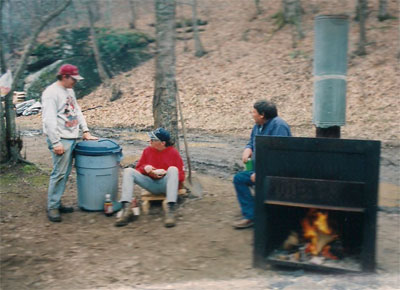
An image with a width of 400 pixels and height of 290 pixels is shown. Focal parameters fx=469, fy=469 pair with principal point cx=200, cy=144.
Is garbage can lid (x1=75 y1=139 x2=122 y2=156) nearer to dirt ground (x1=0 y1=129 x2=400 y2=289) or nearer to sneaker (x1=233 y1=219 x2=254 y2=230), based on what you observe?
dirt ground (x1=0 y1=129 x2=400 y2=289)

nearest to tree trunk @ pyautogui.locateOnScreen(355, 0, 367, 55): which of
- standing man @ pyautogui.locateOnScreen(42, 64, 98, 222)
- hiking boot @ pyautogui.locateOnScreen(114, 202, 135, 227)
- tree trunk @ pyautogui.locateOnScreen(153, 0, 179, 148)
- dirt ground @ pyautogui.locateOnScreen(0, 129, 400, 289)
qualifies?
dirt ground @ pyautogui.locateOnScreen(0, 129, 400, 289)

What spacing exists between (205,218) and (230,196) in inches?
44.8

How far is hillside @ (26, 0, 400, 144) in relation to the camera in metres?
14.8

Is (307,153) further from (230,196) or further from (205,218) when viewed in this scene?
(230,196)

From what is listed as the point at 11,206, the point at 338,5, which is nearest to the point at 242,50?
the point at 338,5

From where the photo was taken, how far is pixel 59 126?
6289mm

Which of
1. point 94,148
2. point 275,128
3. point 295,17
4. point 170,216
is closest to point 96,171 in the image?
point 94,148

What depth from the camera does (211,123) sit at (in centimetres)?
1648

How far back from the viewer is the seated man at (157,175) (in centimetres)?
623

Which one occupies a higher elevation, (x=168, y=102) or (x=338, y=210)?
(x=168, y=102)

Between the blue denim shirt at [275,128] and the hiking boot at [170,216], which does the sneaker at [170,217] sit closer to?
the hiking boot at [170,216]

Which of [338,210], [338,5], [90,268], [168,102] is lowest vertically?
[90,268]

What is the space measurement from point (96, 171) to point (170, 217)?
125 cm

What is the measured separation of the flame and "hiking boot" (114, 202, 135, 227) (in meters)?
2.52
